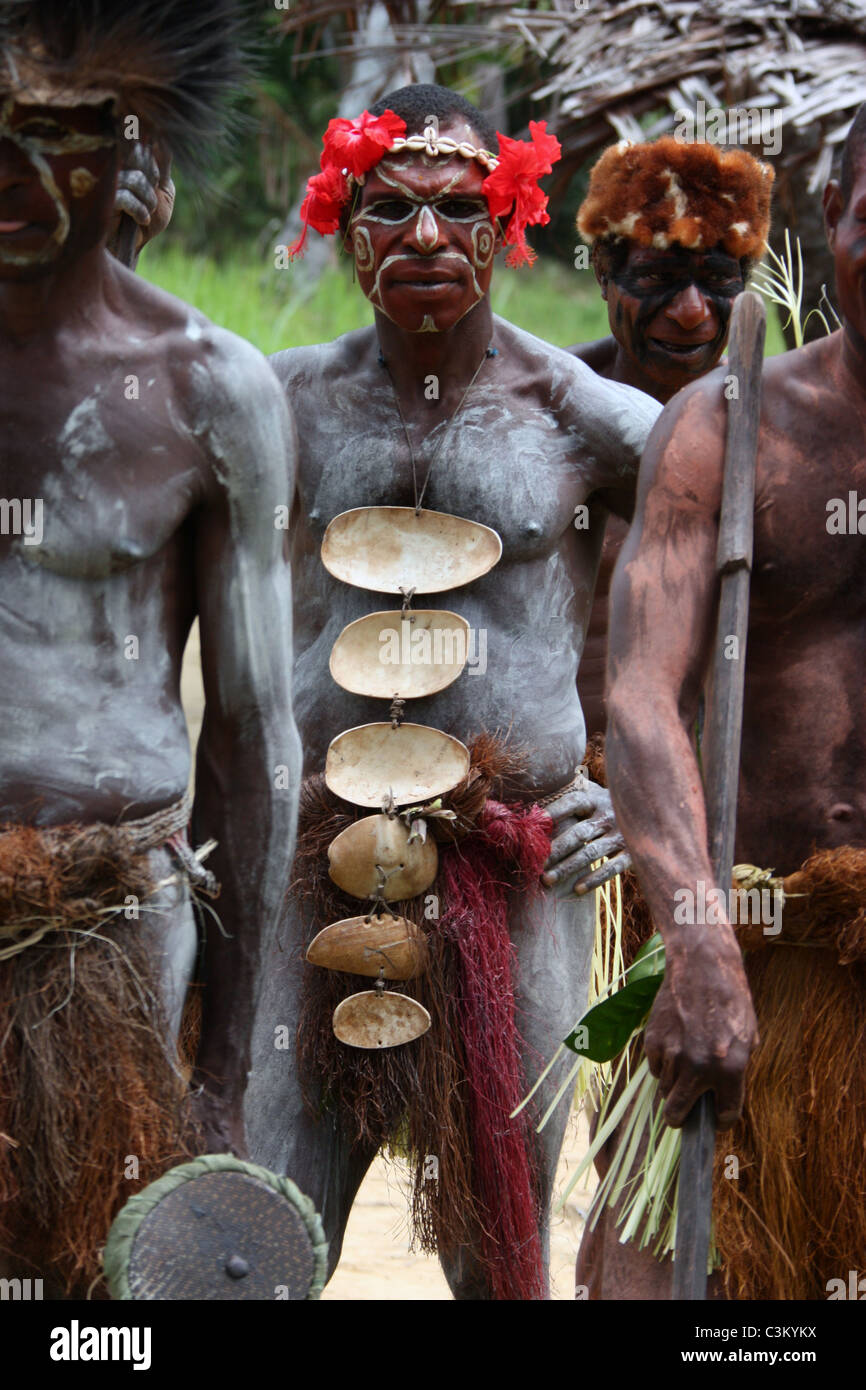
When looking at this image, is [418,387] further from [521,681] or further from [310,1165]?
[310,1165]

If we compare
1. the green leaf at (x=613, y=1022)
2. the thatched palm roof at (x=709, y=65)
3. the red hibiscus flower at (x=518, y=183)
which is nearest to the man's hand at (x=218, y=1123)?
the green leaf at (x=613, y=1022)

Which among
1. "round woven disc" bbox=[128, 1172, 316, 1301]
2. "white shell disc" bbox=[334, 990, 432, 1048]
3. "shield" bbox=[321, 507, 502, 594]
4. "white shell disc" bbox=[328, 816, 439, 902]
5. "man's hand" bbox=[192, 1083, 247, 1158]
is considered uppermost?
"shield" bbox=[321, 507, 502, 594]

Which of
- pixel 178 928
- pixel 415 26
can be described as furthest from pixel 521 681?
pixel 415 26

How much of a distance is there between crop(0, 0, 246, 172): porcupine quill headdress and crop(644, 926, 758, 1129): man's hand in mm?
1331

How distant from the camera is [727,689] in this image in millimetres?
3023

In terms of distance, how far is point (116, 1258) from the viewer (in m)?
2.87

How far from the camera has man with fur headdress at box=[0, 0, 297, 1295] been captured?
9.50ft

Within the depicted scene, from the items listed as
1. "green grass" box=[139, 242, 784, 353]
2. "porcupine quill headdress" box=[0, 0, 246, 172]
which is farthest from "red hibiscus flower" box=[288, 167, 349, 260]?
"green grass" box=[139, 242, 784, 353]

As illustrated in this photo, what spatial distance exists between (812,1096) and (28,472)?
4.67ft

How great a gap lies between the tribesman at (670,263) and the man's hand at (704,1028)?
1.87m

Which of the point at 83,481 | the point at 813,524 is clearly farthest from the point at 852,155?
the point at 83,481

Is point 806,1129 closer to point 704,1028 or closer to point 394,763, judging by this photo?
point 704,1028

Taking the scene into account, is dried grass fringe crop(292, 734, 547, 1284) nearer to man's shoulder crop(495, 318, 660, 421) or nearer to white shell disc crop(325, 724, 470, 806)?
white shell disc crop(325, 724, 470, 806)

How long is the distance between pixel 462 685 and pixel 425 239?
2.80ft
